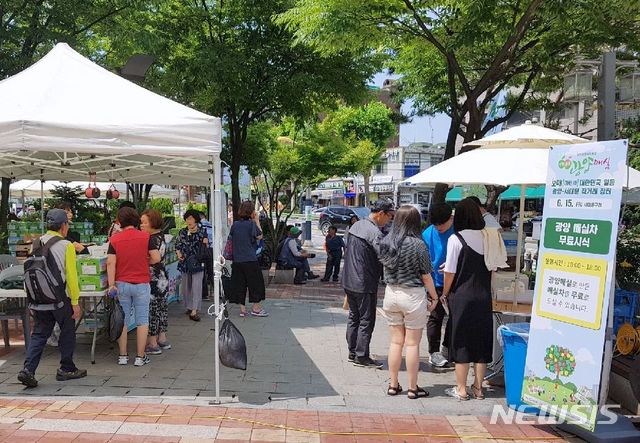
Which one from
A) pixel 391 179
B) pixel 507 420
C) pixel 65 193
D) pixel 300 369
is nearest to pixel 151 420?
pixel 300 369

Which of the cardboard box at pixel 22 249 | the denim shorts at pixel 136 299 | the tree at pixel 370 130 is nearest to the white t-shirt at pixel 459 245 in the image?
the denim shorts at pixel 136 299

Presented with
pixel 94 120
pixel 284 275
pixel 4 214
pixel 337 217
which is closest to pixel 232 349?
pixel 94 120

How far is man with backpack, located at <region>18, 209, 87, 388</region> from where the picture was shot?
15.8 ft

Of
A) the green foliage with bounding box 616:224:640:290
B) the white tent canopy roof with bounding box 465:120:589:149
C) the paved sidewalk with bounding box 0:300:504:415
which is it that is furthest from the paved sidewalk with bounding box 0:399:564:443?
the green foliage with bounding box 616:224:640:290

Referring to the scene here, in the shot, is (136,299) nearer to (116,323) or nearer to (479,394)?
(116,323)

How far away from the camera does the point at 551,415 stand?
4227 millimetres

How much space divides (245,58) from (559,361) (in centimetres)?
947

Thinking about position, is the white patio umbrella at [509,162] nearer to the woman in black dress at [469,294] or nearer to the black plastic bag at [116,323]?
the woman in black dress at [469,294]

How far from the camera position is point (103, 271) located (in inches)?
225

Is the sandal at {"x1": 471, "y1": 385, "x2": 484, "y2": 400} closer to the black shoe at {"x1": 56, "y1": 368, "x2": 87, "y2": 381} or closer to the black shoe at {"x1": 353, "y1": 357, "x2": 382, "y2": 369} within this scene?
the black shoe at {"x1": 353, "y1": 357, "x2": 382, "y2": 369}

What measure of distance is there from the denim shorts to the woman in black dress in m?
3.07

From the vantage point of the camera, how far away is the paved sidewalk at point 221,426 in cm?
407

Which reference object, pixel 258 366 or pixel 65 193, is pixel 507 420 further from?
pixel 65 193

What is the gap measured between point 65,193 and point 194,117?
1263cm
